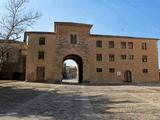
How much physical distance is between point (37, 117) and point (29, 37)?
35481 mm

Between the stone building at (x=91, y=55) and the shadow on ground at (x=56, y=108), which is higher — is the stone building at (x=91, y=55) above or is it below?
above

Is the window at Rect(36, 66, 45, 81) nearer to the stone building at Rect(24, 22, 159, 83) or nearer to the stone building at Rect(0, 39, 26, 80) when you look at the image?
the stone building at Rect(24, 22, 159, 83)

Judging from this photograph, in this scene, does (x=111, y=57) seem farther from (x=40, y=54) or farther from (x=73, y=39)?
(x=40, y=54)

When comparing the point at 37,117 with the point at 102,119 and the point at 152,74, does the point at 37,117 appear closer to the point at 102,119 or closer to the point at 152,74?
the point at 102,119

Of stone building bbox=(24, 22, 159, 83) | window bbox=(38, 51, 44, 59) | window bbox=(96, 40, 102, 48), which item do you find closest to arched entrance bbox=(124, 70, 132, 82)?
stone building bbox=(24, 22, 159, 83)

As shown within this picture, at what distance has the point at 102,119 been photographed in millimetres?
9773

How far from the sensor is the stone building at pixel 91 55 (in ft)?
144

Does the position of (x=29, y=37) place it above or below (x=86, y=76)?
above

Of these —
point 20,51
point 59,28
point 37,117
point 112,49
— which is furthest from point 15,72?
point 37,117

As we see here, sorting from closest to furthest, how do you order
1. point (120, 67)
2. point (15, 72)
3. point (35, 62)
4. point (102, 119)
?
point (102, 119)
point (35, 62)
point (120, 67)
point (15, 72)

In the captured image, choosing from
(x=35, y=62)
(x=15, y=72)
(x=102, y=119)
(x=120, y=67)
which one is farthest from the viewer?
(x=15, y=72)

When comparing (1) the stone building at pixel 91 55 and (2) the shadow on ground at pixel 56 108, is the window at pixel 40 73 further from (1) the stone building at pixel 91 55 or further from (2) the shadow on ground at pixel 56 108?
(2) the shadow on ground at pixel 56 108

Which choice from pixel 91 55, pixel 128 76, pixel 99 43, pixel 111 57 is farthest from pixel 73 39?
pixel 128 76

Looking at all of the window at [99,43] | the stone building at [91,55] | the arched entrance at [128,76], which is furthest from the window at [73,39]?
the arched entrance at [128,76]
